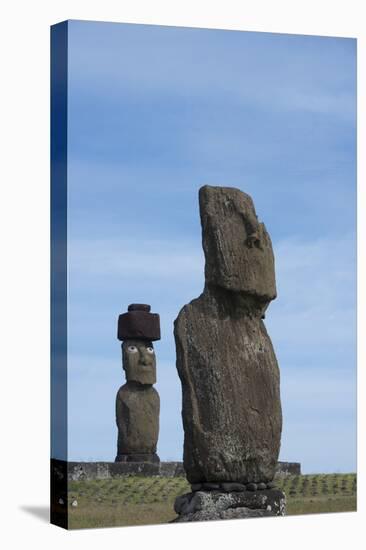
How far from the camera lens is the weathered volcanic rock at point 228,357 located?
19.8 meters

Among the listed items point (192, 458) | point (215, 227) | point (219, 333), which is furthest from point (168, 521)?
point (215, 227)

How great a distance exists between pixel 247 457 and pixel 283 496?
33.9 inches

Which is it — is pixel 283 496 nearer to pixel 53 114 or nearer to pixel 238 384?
pixel 238 384

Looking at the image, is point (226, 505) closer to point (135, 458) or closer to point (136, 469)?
point (136, 469)

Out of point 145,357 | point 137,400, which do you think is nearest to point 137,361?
point 145,357

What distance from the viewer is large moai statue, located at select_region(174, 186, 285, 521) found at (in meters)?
19.8

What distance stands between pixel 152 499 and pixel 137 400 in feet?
22.1

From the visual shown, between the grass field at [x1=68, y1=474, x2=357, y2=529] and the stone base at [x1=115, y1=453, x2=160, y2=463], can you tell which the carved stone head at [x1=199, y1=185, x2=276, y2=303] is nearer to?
the grass field at [x1=68, y1=474, x2=357, y2=529]

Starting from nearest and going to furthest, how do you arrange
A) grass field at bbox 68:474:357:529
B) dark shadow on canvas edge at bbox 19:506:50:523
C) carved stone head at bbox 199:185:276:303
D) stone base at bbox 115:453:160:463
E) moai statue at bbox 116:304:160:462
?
grass field at bbox 68:474:357:529
dark shadow on canvas edge at bbox 19:506:50:523
carved stone head at bbox 199:185:276:303
stone base at bbox 115:453:160:463
moai statue at bbox 116:304:160:462

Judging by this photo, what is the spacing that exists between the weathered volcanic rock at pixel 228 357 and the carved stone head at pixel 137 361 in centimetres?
800

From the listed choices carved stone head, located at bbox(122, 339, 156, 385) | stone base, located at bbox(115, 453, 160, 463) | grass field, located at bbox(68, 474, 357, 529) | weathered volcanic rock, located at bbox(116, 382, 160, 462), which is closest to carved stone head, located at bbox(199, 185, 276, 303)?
grass field, located at bbox(68, 474, 357, 529)

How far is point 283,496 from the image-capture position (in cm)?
2030

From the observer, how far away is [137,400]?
28047 mm

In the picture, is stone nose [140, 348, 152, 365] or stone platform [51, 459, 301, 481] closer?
stone platform [51, 459, 301, 481]
